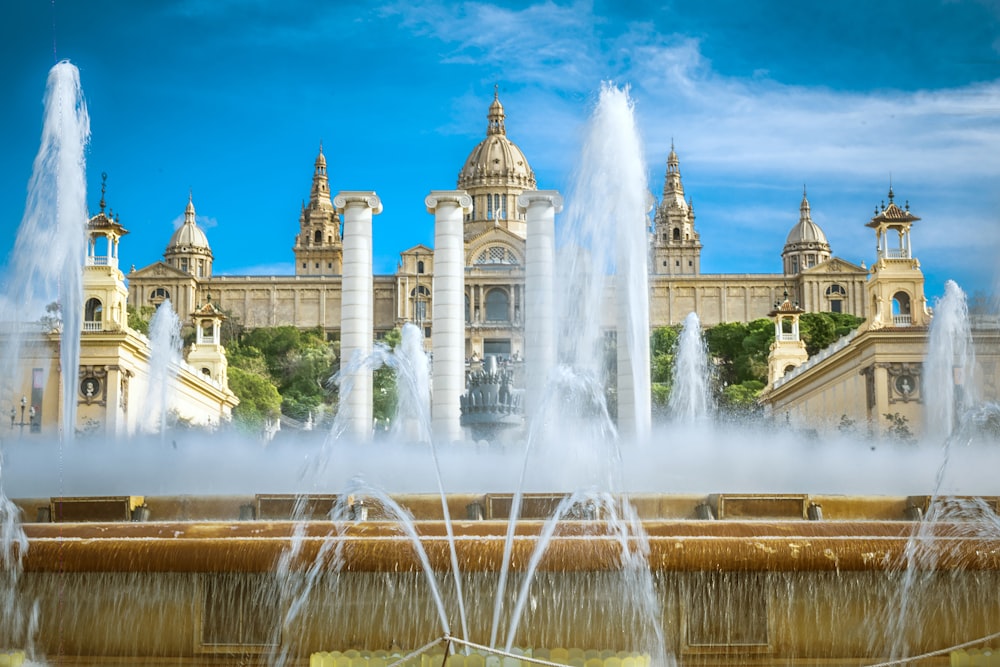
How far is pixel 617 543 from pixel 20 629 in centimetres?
473

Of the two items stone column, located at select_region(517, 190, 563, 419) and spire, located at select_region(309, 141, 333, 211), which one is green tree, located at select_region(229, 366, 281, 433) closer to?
stone column, located at select_region(517, 190, 563, 419)

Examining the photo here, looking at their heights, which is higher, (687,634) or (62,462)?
(62,462)

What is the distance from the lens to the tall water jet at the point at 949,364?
42125 millimetres

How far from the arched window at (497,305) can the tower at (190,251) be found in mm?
28800

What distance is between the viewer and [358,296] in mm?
32562

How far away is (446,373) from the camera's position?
106 ft

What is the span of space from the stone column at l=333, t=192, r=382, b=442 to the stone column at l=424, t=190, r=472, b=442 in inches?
62.6

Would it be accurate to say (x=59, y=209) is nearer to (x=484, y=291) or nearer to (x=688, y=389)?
(x=688, y=389)

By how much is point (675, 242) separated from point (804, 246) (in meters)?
12.6

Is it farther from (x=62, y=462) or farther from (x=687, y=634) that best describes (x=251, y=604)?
(x=62, y=462)

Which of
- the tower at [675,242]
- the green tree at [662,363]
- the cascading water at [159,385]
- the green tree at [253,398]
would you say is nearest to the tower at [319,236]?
the tower at [675,242]

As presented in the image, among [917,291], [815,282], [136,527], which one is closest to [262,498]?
[136,527]

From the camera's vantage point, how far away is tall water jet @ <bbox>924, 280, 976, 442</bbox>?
42.1 metres

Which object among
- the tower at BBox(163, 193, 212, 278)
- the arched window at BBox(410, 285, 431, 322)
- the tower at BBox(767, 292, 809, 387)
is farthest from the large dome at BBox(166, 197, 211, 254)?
the tower at BBox(767, 292, 809, 387)
